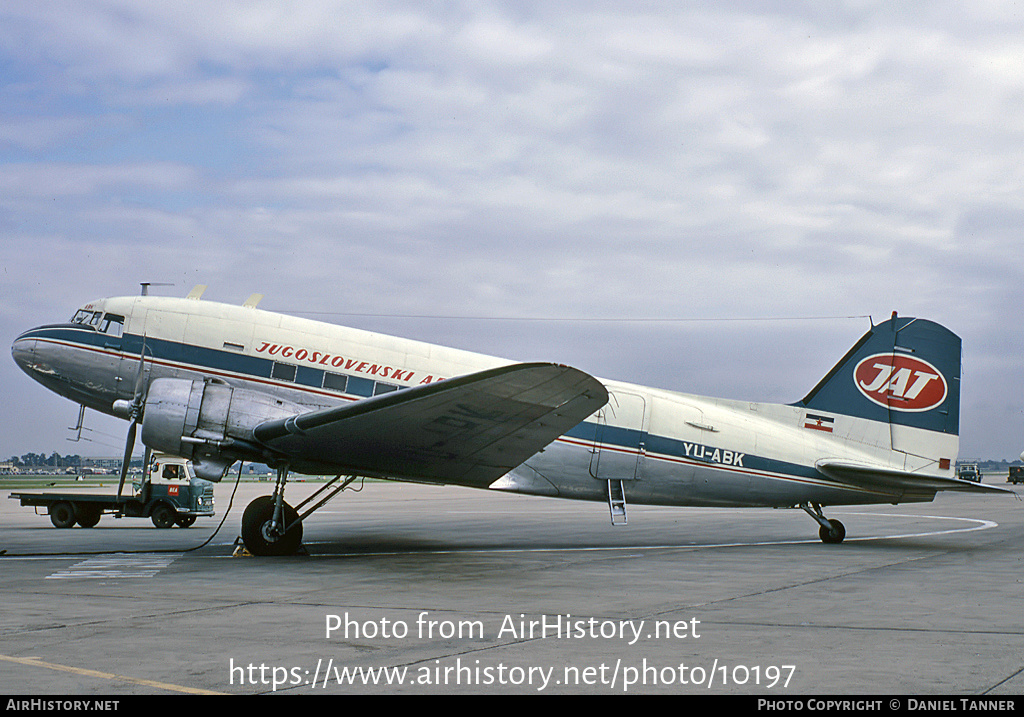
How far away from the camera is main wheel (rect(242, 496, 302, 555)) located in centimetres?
1480

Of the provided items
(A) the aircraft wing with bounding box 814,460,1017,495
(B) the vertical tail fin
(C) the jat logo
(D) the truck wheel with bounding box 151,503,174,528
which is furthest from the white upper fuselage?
(D) the truck wheel with bounding box 151,503,174,528

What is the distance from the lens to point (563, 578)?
12047 mm

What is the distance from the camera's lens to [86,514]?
24.0m

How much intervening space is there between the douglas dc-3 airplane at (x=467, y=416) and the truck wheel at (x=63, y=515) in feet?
30.1

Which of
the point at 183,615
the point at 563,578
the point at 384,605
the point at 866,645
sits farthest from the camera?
the point at 563,578

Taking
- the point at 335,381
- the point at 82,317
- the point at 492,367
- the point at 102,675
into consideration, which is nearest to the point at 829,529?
the point at 492,367

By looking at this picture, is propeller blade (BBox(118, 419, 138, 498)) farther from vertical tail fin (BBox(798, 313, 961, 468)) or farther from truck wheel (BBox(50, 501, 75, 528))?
vertical tail fin (BBox(798, 313, 961, 468))

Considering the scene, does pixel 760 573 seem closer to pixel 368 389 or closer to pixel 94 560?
pixel 368 389

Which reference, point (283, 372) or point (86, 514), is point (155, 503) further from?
point (283, 372)

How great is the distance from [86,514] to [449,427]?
15.8 metres

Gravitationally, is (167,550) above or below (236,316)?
below

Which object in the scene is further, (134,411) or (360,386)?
(360,386)
